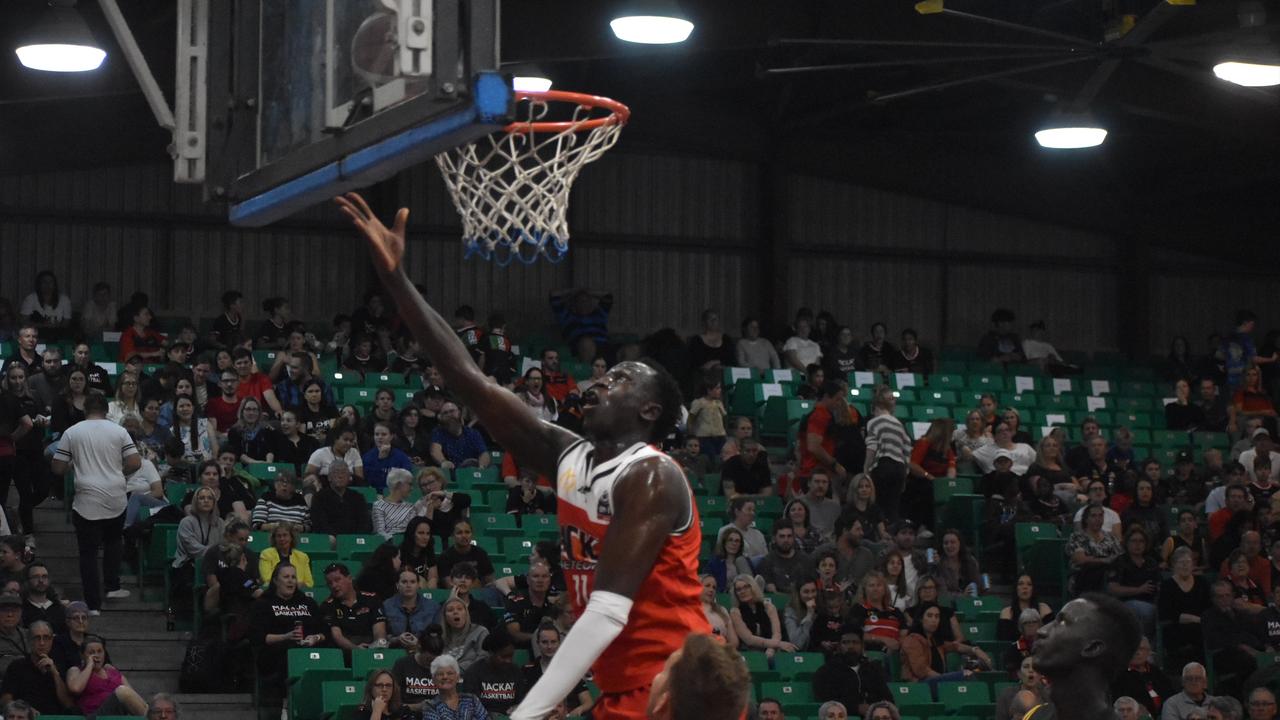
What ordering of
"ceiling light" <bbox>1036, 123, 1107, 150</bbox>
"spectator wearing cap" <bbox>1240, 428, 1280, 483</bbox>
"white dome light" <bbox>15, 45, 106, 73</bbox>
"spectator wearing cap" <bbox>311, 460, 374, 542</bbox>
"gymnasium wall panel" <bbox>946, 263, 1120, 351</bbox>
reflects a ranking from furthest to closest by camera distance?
"gymnasium wall panel" <bbox>946, 263, 1120, 351</bbox>
"spectator wearing cap" <bbox>1240, 428, 1280, 483</bbox>
"ceiling light" <bbox>1036, 123, 1107, 150</bbox>
"spectator wearing cap" <bbox>311, 460, 374, 542</bbox>
"white dome light" <bbox>15, 45, 106, 73</bbox>

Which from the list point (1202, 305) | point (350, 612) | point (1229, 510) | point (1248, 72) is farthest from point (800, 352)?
point (350, 612)

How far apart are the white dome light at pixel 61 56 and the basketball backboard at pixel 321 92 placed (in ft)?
12.6

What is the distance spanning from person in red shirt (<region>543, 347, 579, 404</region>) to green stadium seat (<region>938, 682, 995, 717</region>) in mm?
6006

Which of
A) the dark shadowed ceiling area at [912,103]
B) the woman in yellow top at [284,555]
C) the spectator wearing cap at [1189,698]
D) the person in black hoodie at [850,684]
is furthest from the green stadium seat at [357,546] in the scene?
the spectator wearing cap at [1189,698]

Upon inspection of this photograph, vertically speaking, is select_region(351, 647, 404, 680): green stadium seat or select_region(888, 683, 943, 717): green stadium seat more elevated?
select_region(351, 647, 404, 680): green stadium seat

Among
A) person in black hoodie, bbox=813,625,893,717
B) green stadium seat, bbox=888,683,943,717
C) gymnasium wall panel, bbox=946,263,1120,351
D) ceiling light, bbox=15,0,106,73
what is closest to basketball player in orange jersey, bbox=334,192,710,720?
ceiling light, bbox=15,0,106,73

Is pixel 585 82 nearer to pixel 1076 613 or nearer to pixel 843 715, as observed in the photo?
pixel 843 715

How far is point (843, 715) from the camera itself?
1198cm

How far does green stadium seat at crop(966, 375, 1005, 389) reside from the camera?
21562mm

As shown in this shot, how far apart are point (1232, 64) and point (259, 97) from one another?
34.3ft

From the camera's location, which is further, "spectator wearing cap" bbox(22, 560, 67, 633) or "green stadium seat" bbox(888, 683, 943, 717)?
"green stadium seat" bbox(888, 683, 943, 717)

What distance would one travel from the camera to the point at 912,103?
24.1m

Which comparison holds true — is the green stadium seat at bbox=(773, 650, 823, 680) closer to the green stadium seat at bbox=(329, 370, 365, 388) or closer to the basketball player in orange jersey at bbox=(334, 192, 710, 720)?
the green stadium seat at bbox=(329, 370, 365, 388)

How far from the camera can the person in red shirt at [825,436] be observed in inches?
659
